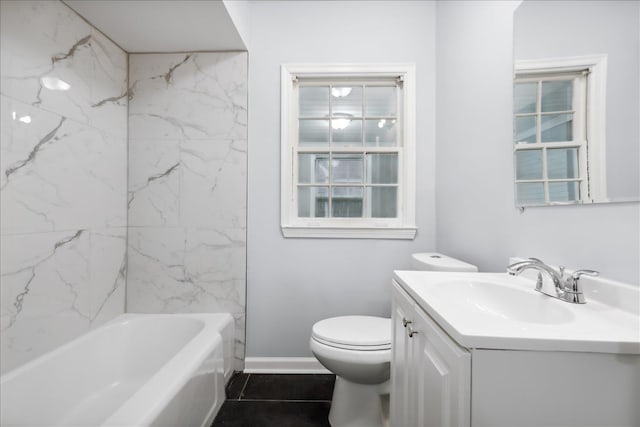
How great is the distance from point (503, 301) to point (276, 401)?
1.37 m

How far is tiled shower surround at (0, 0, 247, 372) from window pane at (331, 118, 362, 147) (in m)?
0.63

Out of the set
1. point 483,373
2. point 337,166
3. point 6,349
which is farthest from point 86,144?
point 483,373

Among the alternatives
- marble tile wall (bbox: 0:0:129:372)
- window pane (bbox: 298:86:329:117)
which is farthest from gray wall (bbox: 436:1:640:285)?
marble tile wall (bbox: 0:0:129:372)

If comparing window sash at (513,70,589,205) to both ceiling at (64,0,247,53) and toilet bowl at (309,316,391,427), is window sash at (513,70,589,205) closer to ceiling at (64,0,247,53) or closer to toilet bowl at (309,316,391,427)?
toilet bowl at (309,316,391,427)

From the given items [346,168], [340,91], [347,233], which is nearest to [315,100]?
[340,91]

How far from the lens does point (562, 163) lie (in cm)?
100

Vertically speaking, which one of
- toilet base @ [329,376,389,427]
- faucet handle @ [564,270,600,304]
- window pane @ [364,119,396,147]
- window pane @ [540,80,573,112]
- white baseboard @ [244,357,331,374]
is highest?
window pane @ [364,119,396,147]

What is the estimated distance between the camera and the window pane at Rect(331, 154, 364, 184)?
2072mm

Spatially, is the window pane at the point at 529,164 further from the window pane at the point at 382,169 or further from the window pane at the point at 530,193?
the window pane at the point at 382,169

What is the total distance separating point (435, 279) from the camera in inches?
43.0

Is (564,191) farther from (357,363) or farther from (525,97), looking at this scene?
(357,363)

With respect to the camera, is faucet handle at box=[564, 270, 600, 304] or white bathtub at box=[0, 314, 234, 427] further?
white bathtub at box=[0, 314, 234, 427]

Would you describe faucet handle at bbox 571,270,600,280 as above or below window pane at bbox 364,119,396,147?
below

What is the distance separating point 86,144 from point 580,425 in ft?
7.43
